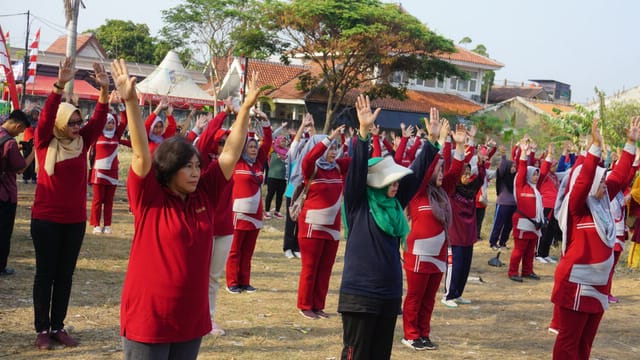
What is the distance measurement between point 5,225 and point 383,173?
5100mm

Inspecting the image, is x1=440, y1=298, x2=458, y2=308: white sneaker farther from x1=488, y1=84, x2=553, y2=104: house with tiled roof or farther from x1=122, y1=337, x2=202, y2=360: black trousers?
x1=488, y1=84, x2=553, y2=104: house with tiled roof

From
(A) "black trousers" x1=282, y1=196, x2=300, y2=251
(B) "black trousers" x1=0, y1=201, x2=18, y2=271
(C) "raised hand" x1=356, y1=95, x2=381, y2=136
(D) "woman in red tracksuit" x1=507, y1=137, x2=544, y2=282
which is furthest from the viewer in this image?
(A) "black trousers" x1=282, y1=196, x2=300, y2=251

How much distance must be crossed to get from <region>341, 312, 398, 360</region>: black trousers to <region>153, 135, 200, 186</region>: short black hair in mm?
1957

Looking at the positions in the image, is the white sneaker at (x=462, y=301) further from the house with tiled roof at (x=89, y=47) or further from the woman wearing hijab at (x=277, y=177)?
the house with tiled roof at (x=89, y=47)

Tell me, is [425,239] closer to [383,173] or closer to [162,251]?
[383,173]

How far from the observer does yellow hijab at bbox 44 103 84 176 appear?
18.5ft

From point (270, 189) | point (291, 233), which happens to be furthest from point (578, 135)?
point (291, 233)

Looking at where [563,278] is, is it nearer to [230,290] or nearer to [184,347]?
[184,347]

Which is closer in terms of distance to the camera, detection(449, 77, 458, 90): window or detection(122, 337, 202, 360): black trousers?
detection(122, 337, 202, 360): black trousers

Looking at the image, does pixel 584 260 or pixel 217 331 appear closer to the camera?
pixel 584 260

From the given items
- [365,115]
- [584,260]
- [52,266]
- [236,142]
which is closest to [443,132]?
[365,115]

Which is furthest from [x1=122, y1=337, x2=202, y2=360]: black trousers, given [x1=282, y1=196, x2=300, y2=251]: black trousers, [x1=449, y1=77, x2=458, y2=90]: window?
[x1=449, y1=77, x2=458, y2=90]: window

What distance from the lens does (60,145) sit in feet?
18.7

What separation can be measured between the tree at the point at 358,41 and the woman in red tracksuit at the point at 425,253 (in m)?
25.1
